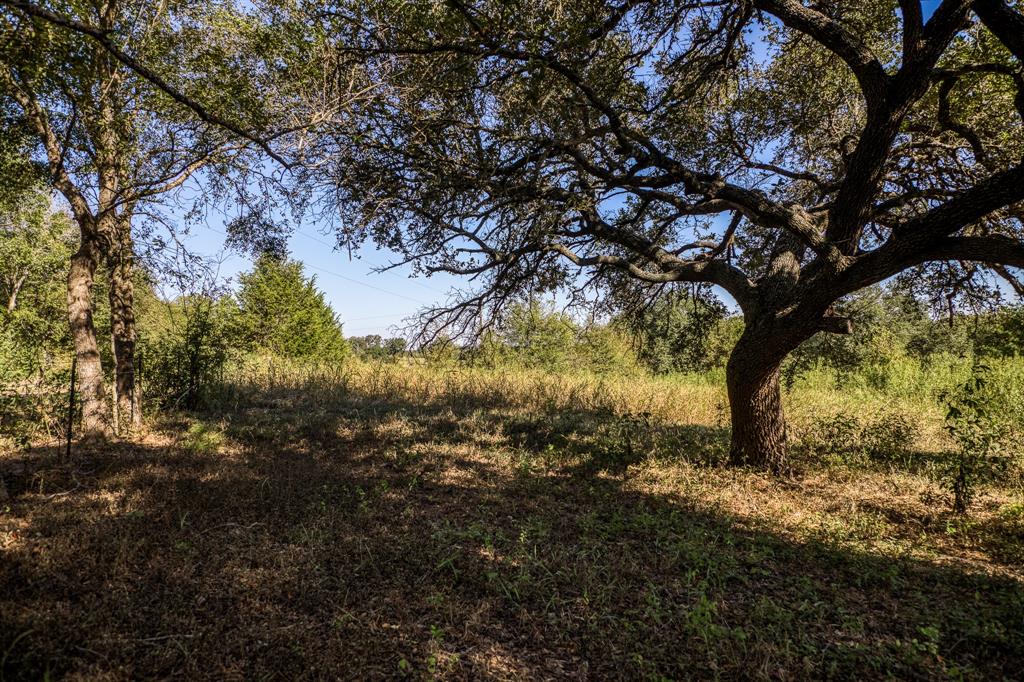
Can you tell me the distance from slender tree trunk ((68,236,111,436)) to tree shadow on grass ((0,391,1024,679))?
3.49 ft

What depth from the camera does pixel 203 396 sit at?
936 centimetres

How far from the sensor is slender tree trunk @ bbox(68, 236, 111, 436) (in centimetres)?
639

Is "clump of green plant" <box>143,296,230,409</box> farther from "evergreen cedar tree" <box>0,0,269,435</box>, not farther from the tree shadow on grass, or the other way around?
the tree shadow on grass

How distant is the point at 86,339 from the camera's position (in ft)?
21.2

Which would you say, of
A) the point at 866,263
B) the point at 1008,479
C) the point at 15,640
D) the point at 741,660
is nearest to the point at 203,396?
the point at 15,640

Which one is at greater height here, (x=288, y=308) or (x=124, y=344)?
(x=288, y=308)

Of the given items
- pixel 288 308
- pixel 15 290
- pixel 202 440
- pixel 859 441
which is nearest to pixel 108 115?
pixel 202 440

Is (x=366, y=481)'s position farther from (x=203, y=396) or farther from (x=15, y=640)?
(x=203, y=396)

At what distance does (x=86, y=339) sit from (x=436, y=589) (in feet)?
22.3

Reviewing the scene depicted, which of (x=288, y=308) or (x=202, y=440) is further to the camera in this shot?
(x=288, y=308)

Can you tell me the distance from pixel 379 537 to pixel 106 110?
6384 mm

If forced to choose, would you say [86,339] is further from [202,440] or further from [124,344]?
[202,440]

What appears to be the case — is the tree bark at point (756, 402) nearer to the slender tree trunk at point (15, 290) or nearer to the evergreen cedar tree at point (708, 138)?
the evergreen cedar tree at point (708, 138)

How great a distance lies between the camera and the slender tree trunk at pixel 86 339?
6387mm
